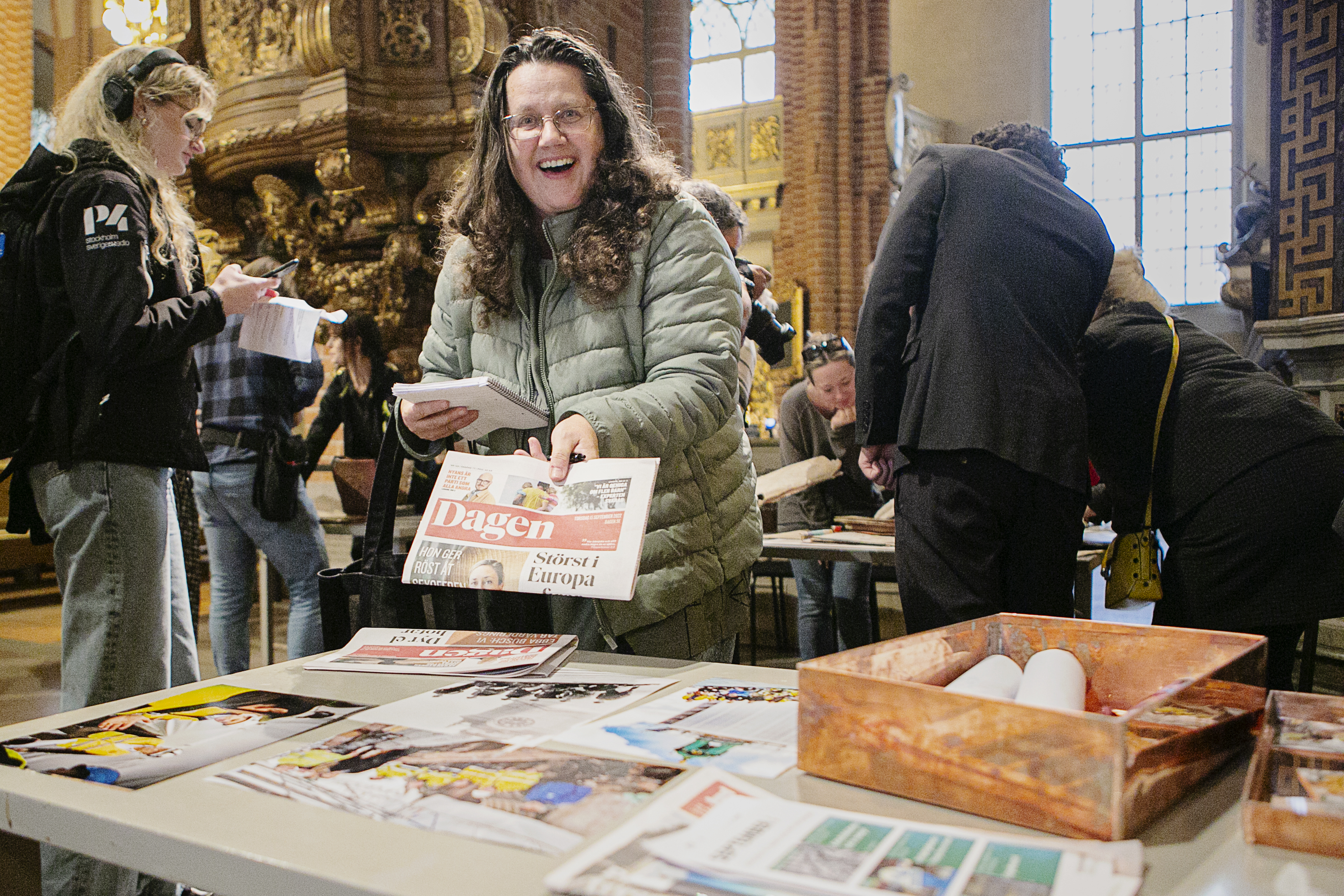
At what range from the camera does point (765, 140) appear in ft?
49.3

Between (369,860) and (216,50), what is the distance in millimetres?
6312

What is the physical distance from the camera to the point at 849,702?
0.83 meters

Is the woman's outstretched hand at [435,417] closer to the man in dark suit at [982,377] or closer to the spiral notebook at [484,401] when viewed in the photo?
the spiral notebook at [484,401]

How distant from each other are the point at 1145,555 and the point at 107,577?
7.43 feet

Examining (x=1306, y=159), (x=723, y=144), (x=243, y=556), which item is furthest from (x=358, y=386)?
(x=723, y=144)

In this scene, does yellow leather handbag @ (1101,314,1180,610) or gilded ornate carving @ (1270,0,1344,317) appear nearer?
yellow leather handbag @ (1101,314,1180,610)

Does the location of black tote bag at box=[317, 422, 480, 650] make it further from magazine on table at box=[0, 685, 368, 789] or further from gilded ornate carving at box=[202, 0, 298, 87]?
gilded ornate carving at box=[202, 0, 298, 87]

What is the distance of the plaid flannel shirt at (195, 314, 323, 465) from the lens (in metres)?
3.60

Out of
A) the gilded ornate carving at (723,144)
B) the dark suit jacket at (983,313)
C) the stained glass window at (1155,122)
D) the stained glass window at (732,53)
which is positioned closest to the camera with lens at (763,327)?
the dark suit jacket at (983,313)

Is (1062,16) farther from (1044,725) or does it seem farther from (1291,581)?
(1044,725)

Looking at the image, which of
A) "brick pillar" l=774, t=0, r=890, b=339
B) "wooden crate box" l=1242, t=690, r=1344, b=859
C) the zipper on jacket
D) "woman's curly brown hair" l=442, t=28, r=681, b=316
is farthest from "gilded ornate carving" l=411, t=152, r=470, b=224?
"brick pillar" l=774, t=0, r=890, b=339

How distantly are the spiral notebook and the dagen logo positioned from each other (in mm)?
959

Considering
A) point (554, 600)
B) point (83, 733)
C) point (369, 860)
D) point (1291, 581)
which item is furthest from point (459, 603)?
point (1291, 581)

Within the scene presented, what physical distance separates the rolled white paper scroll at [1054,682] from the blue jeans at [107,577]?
5.74ft
